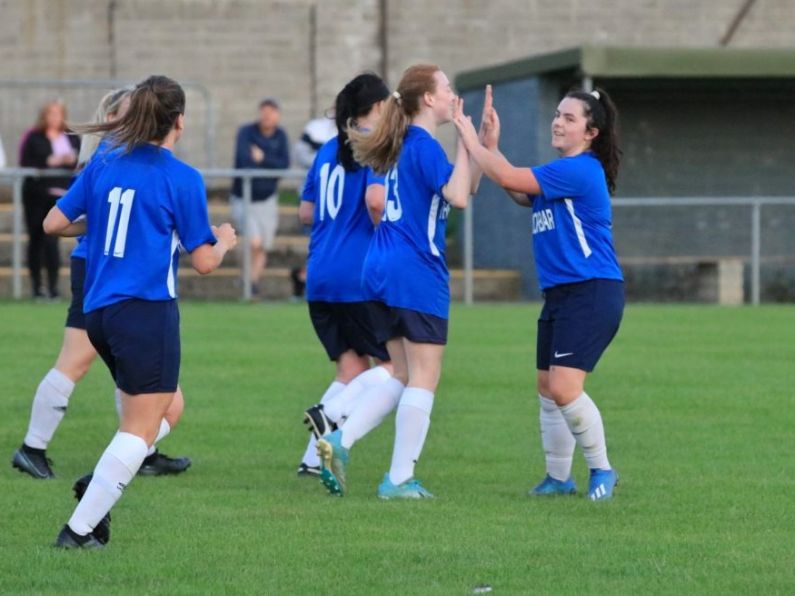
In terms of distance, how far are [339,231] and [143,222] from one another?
2224 millimetres

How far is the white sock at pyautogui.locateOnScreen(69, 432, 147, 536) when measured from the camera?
6.36 m

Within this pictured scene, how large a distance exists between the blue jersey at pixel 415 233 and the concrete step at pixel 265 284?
1304 centimetres

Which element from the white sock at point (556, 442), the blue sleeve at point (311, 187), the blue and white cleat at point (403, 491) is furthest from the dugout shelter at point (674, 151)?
the blue and white cleat at point (403, 491)

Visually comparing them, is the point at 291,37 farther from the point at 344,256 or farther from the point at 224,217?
the point at 344,256

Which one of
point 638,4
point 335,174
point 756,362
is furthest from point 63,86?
point 335,174

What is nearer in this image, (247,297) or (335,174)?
(335,174)

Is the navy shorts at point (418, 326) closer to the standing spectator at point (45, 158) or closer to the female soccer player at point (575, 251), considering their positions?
the female soccer player at point (575, 251)

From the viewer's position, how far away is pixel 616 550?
6.50 m

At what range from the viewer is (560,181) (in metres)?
7.60

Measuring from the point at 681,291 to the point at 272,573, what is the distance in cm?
1603

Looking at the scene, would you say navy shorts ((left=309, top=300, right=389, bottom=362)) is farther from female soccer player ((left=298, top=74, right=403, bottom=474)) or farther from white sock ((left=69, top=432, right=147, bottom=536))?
white sock ((left=69, top=432, right=147, bottom=536))

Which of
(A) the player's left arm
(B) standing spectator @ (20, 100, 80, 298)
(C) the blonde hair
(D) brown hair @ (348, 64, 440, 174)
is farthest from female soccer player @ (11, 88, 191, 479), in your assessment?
(B) standing spectator @ (20, 100, 80, 298)

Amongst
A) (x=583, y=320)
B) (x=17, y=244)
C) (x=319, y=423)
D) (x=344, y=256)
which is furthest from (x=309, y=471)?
(x=17, y=244)

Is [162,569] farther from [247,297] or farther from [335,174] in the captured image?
[247,297]
